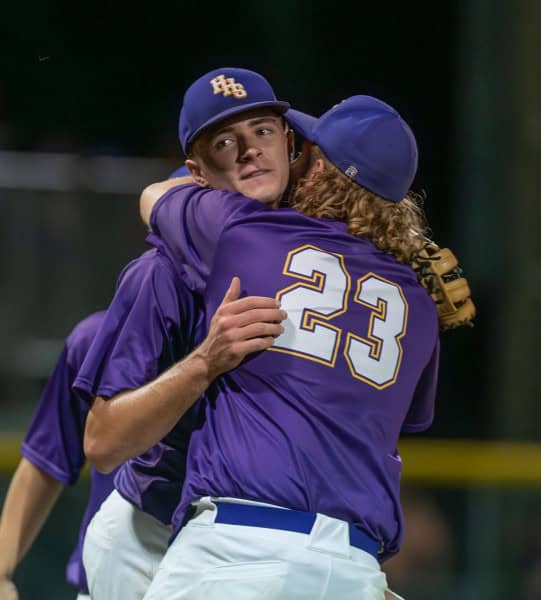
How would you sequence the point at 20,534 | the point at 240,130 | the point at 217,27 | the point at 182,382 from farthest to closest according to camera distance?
the point at 217,27
the point at 20,534
the point at 240,130
the point at 182,382

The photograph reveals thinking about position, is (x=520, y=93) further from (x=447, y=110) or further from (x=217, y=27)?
(x=217, y=27)

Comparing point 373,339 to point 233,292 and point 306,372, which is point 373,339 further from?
point 233,292

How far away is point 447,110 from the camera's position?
7574mm

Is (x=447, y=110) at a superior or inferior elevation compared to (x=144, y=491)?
superior

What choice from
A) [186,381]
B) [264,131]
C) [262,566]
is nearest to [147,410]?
[186,381]

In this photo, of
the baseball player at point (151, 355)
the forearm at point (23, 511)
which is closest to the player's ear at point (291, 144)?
the baseball player at point (151, 355)

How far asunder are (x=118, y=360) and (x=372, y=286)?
55cm

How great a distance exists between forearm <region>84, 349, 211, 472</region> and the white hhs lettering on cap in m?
0.60

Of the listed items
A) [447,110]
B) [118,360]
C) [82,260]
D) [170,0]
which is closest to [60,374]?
[118,360]

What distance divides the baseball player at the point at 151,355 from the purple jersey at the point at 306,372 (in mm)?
65

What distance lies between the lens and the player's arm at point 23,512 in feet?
11.0

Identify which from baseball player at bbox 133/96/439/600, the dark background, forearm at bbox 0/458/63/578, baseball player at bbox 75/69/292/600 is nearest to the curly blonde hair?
baseball player at bbox 133/96/439/600

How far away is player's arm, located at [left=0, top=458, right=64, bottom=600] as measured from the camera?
11.0 feet

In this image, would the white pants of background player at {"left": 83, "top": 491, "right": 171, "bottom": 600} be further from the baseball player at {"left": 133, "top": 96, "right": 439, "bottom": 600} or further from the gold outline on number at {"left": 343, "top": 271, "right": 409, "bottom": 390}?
the gold outline on number at {"left": 343, "top": 271, "right": 409, "bottom": 390}
